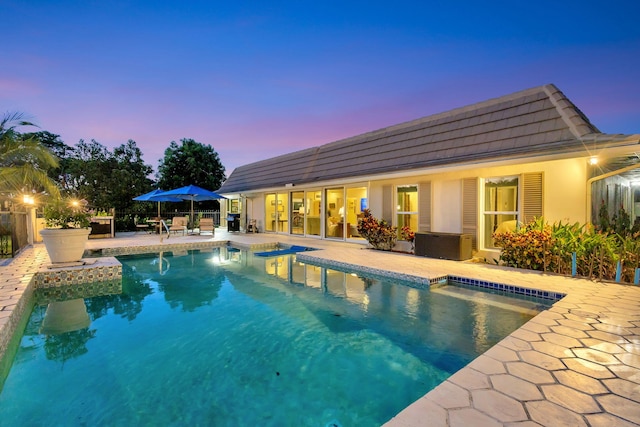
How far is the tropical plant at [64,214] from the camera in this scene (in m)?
6.27

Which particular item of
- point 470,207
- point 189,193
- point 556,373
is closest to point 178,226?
point 189,193

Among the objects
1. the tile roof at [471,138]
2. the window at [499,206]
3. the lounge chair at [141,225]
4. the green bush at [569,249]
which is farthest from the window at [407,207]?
the lounge chair at [141,225]

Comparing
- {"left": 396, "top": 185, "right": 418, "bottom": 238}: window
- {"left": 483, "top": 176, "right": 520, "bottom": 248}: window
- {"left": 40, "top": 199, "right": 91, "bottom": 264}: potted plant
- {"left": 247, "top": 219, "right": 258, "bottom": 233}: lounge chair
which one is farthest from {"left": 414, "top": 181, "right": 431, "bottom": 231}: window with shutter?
{"left": 247, "top": 219, "right": 258, "bottom": 233}: lounge chair

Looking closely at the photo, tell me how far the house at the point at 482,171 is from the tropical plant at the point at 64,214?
24.2 ft

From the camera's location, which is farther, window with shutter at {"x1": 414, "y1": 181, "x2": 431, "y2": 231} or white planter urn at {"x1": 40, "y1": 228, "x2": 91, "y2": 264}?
window with shutter at {"x1": 414, "y1": 181, "x2": 431, "y2": 231}

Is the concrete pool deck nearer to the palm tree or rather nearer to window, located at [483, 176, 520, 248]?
A: window, located at [483, 176, 520, 248]

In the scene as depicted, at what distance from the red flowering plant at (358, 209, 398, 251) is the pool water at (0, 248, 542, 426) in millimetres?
3485

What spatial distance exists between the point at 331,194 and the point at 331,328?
28.4ft

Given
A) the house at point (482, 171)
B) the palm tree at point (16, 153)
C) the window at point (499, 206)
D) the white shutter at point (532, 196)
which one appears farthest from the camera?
the palm tree at point (16, 153)

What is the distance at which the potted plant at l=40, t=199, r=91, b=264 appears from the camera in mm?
6258

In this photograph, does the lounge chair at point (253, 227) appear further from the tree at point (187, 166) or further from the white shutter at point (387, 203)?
the tree at point (187, 166)

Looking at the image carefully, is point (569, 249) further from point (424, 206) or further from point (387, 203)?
point (387, 203)

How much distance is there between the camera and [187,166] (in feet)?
78.3

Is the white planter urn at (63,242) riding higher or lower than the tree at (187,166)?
lower
